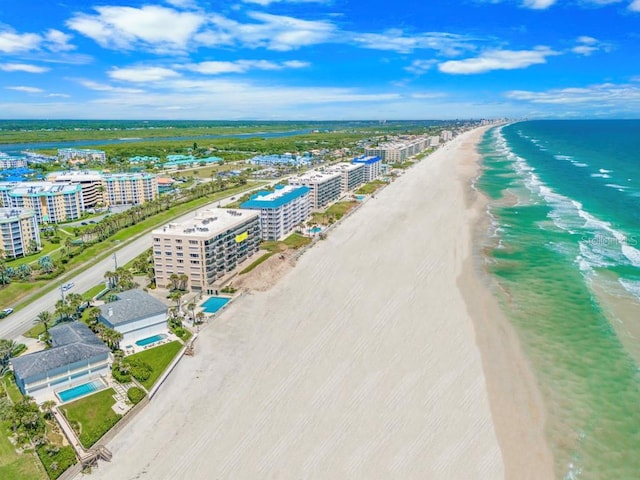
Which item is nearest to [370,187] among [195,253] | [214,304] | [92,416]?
[195,253]

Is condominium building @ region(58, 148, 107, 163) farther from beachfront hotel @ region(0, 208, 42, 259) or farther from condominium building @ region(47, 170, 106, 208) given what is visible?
beachfront hotel @ region(0, 208, 42, 259)

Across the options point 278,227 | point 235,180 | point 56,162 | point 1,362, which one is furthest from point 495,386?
point 56,162

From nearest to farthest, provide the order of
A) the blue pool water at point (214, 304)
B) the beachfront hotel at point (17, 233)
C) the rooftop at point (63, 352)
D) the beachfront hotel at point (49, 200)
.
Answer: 1. the rooftop at point (63, 352)
2. the blue pool water at point (214, 304)
3. the beachfront hotel at point (17, 233)
4. the beachfront hotel at point (49, 200)

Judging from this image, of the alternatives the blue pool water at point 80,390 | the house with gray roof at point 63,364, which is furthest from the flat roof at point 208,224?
the blue pool water at point 80,390

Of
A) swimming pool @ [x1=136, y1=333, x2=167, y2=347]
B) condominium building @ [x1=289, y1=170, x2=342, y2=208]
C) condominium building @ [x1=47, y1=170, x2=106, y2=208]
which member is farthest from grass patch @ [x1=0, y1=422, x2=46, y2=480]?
condominium building @ [x1=47, y1=170, x2=106, y2=208]

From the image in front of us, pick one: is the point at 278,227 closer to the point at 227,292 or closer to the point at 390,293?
the point at 227,292

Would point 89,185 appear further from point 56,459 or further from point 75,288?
point 56,459

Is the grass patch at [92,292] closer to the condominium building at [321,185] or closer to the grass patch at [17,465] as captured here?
the grass patch at [17,465]

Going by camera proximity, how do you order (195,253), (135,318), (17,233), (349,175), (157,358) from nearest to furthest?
(157,358), (135,318), (195,253), (17,233), (349,175)
